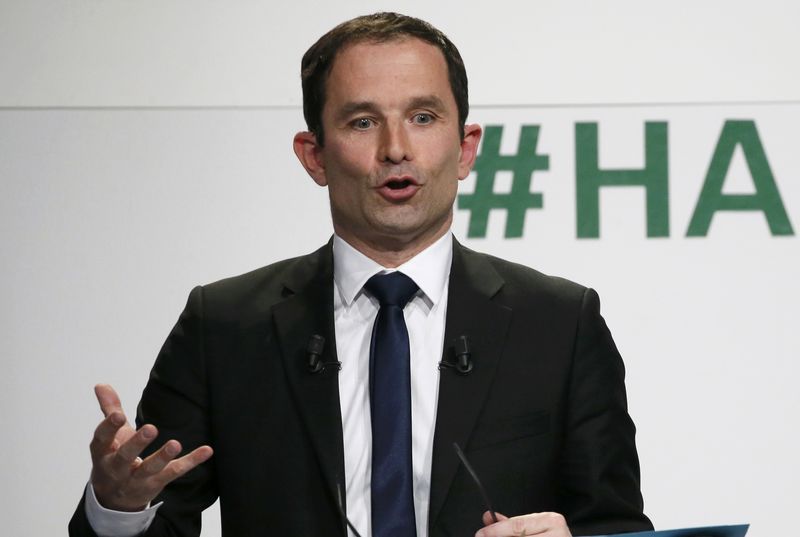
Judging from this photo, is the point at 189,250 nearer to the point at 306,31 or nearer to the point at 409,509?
the point at 306,31

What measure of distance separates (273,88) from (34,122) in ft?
2.36

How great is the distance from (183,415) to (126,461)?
33cm

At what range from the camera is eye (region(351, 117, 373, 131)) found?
2119 mm

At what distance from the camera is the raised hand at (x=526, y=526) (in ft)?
5.51

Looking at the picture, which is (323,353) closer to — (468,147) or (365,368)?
(365,368)

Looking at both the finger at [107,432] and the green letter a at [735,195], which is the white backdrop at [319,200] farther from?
the finger at [107,432]

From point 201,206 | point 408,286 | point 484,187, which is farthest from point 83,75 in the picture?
point 408,286

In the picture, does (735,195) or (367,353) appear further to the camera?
(735,195)

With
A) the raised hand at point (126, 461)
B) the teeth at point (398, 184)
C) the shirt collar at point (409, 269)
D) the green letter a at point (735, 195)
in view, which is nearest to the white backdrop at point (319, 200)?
the green letter a at point (735, 195)

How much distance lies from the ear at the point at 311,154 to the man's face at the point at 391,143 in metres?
0.07

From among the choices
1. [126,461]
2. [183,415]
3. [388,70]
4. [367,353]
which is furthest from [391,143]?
[126,461]

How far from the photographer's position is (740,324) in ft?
Result: 11.2

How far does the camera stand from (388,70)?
2.12 meters

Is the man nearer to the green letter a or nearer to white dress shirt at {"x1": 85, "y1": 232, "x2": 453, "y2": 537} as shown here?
white dress shirt at {"x1": 85, "y1": 232, "x2": 453, "y2": 537}
